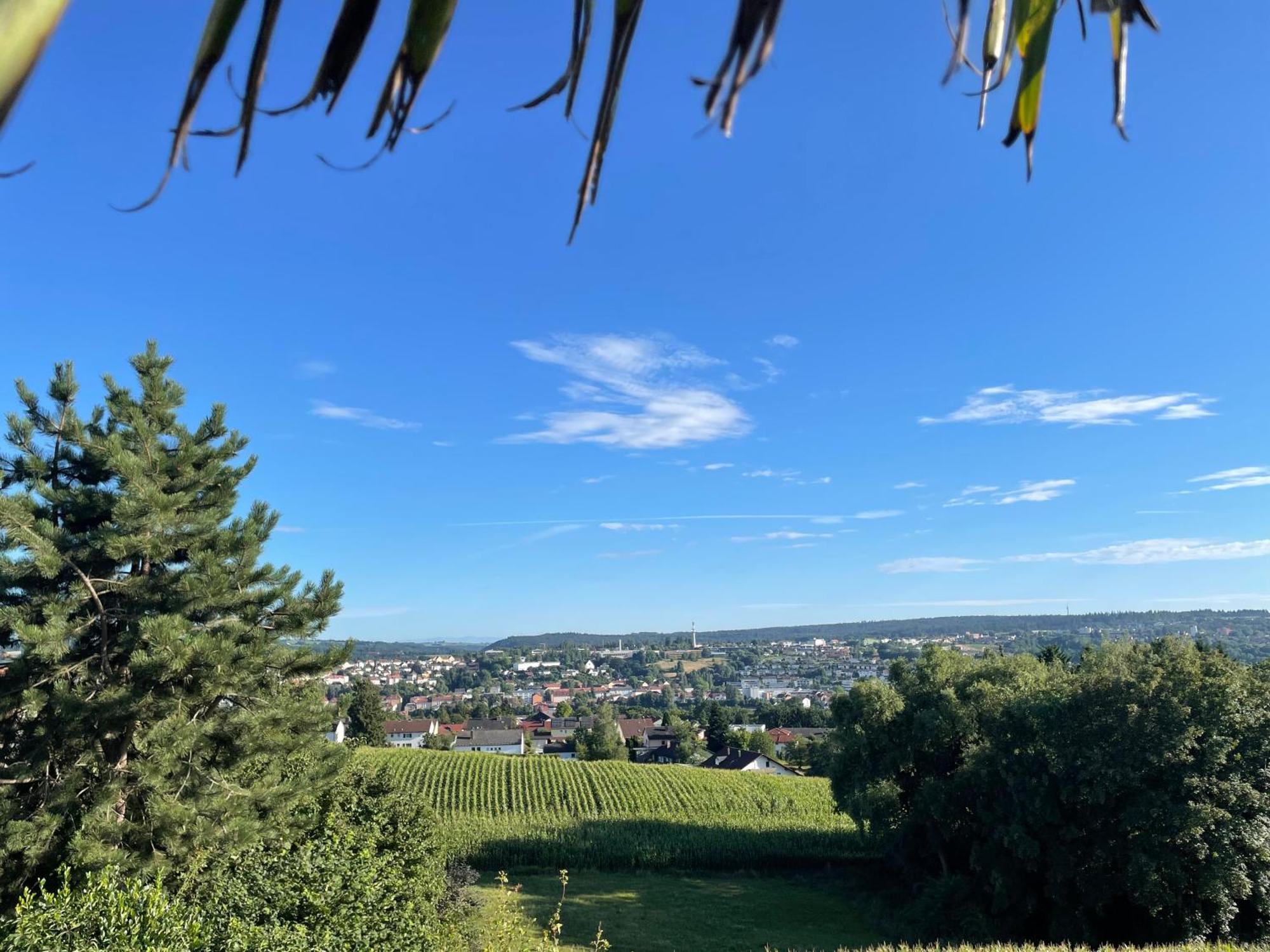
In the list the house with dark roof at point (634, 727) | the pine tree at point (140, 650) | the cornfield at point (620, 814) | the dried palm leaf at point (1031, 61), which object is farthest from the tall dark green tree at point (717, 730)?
the dried palm leaf at point (1031, 61)

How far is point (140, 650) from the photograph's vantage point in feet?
27.6

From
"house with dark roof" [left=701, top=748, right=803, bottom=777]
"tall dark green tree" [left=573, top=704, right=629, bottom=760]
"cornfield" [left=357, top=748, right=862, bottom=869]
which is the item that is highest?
"cornfield" [left=357, top=748, right=862, bottom=869]

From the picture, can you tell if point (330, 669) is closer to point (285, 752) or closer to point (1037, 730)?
point (285, 752)

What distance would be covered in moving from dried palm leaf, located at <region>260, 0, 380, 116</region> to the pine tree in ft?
29.5

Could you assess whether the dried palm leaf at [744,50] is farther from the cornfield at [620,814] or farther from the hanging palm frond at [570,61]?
the cornfield at [620,814]

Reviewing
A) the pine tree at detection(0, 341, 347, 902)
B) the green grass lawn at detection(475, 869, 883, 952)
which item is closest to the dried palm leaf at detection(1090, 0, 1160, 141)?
the pine tree at detection(0, 341, 347, 902)

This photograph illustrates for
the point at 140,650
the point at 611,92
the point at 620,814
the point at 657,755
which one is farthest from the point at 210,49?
the point at 657,755

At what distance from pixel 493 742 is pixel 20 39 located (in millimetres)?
81443

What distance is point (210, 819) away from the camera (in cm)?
873

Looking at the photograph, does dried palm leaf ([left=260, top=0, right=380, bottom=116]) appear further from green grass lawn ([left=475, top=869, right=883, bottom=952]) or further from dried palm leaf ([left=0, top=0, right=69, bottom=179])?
green grass lawn ([left=475, top=869, right=883, bottom=952])

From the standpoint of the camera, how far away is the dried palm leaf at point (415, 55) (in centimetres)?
75

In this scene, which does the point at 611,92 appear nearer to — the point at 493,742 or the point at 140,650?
the point at 140,650

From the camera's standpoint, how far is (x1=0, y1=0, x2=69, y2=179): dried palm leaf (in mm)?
446

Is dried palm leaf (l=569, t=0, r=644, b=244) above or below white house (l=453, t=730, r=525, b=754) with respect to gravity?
above
